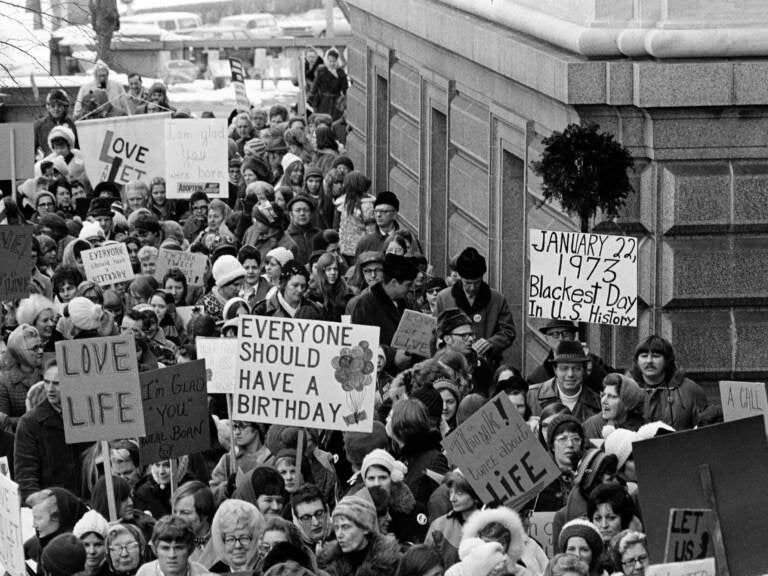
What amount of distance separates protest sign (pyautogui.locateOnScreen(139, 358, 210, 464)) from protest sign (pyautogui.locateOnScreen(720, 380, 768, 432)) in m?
2.80

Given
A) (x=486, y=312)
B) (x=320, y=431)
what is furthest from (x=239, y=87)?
(x=320, y=431)

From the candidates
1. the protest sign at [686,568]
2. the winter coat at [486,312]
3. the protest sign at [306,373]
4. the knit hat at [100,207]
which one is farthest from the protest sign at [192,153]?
the protest sign at [686,568]

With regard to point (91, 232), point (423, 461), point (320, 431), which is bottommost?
point (91, 232)

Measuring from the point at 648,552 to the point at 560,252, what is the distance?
214 inches

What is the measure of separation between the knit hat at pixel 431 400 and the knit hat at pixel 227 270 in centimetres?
485

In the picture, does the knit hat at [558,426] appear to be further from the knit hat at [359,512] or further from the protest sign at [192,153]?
the protest sign at [192,153]

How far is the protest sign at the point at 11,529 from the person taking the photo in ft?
31.7

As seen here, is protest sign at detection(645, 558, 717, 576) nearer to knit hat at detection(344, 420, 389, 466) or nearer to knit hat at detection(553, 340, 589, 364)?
knit hat at detection(344, 420, 389, 466)

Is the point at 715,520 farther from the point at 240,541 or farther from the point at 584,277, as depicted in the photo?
the point at 584,277

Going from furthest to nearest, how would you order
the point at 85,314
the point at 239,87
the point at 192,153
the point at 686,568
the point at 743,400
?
the point at 239,87 → the point at 192,153 → the point at 85,314 → the point at 743,400 → the point at 686,568

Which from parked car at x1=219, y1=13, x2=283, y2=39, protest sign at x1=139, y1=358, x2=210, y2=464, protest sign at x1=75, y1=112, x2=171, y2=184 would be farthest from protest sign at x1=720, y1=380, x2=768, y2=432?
parked car at x1=219, y1=13, x2=283, y2=39

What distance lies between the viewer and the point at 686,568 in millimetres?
8164

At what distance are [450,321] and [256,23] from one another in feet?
135

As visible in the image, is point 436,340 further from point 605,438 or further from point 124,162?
point 124,162
